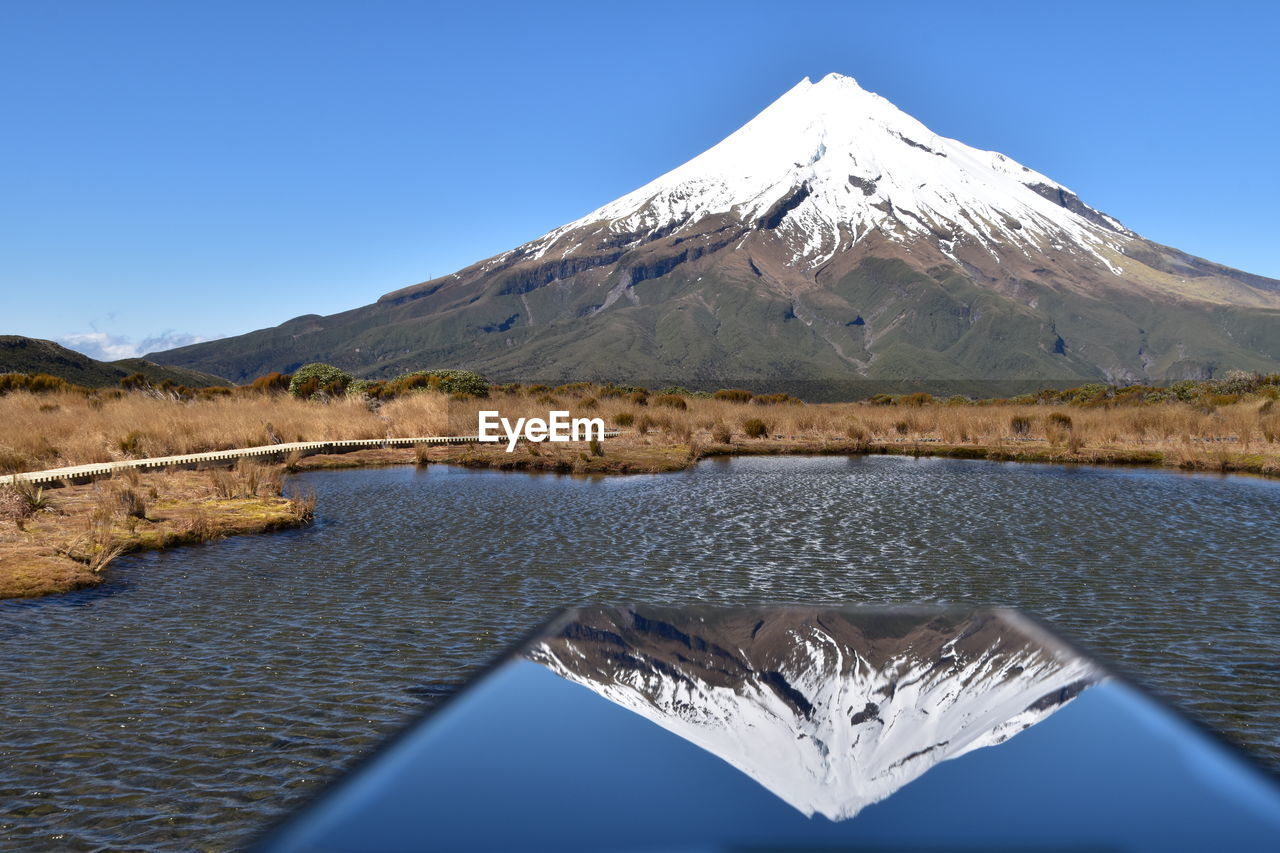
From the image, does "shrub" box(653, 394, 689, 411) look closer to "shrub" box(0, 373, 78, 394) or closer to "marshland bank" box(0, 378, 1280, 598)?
"marshland bank" box(0, 378, 1280, 598)

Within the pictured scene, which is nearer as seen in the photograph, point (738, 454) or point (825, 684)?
point (825, 684)

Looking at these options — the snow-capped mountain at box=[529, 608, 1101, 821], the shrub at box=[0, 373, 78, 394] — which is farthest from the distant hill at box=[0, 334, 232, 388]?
the snow-capped mountain at box=[529, 608, 1101, 821]

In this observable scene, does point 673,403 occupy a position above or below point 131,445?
above

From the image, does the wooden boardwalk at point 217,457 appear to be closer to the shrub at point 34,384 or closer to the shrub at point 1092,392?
the shrub at point 34,384

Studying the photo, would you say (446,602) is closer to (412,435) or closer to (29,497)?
(29,497)

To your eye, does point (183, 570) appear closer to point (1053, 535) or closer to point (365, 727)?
point (365, 727)

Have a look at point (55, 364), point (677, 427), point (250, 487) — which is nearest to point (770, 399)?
point (677, 427)
